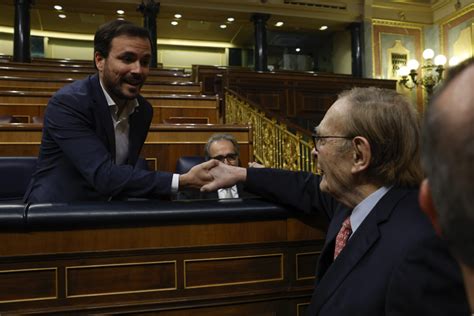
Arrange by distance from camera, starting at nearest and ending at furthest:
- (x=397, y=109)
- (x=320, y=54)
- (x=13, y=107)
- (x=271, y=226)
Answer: (x=397, y=109) < (x=271, y=226) < (x=13, y=107) < (x=320, y=54)

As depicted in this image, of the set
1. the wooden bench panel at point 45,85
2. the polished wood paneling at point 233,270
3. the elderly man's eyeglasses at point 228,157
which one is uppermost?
the wooden bench panel at point 45,85

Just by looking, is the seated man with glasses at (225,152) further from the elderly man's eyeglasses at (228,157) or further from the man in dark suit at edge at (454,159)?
the man in dark suit at edge at (454,159)

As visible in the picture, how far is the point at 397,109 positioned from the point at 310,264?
533 millimetres

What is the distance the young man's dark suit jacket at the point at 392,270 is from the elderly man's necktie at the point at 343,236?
0.12ft

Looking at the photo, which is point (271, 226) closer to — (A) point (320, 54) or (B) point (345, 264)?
(B) point (345, 264)

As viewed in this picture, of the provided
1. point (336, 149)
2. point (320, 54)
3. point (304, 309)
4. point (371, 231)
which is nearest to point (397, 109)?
point (336, 149)

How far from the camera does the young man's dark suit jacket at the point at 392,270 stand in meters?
0.76

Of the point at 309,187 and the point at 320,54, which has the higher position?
the point at 320,54

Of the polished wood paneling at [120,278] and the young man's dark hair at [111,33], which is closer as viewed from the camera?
the polished wood paneling at [120,278]

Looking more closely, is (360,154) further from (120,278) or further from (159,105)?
(159,105)

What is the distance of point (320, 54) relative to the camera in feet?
44.0

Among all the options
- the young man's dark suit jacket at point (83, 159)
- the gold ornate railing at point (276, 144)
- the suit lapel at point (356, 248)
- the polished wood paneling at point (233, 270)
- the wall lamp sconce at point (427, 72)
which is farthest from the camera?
the wall lamp sconce at point (427, 72)

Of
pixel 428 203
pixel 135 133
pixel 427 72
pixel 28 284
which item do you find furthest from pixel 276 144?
pixel 427 72

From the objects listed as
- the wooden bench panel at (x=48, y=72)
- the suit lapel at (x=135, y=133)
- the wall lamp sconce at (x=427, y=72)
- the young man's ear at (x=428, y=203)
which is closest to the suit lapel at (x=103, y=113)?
the suit lapel at (x=135, y=133)
